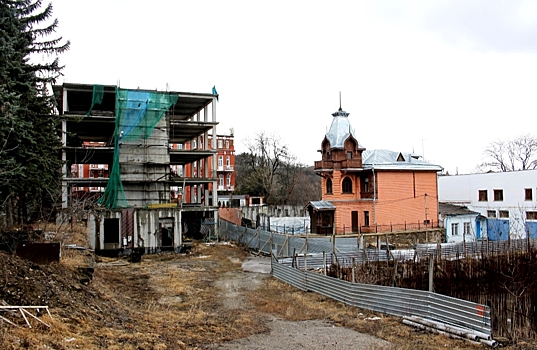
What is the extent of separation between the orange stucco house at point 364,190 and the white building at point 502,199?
7.13 m

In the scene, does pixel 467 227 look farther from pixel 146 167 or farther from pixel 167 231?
pixel 146 167

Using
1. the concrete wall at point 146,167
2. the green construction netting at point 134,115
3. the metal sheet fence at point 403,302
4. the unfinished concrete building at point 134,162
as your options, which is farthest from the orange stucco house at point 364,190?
the metal sheet fence at point 403,302

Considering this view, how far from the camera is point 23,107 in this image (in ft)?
70.9

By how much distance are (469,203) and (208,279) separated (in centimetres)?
3901

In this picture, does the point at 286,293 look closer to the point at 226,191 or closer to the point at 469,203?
the point at 469,203

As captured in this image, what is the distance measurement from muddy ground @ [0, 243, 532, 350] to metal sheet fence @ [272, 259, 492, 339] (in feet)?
1.28

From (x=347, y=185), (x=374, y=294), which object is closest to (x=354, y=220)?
(x=347, y=185)

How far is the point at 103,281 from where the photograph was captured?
18.7 m

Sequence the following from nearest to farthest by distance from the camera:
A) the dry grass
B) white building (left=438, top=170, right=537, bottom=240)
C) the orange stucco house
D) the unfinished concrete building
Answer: the dry grass < the unfinished concrete building < the orange stucco house < white building (left=438, top=170, right=537, bottom=240)

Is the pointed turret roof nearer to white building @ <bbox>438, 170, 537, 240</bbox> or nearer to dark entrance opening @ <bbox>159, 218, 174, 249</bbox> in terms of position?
white building @ <bbox>438, 170, 537, 240</bbox>

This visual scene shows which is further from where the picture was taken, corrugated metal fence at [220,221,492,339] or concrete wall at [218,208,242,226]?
concrete wall at [218,208,242,226]

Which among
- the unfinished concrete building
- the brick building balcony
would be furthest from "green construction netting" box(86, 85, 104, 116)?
the brick building balcony

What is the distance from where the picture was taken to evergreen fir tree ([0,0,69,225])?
19.0m

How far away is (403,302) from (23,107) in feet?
62.4
